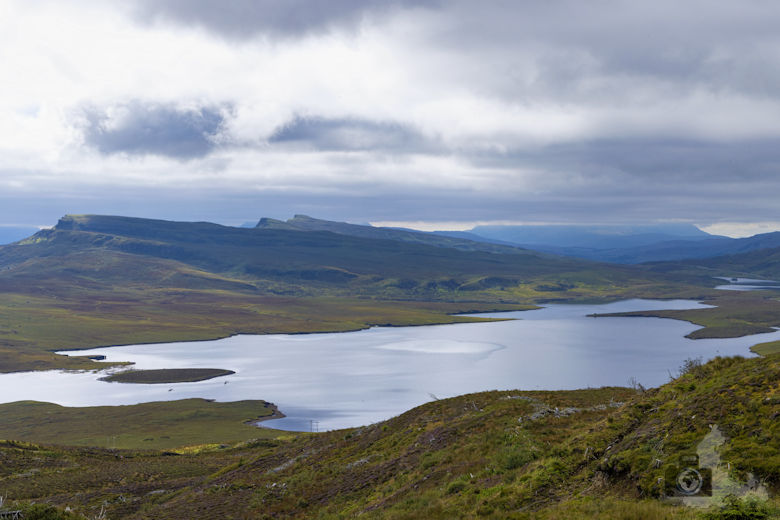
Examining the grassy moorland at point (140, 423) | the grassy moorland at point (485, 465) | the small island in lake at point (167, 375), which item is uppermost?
the grassy moorland at point (485, 465)

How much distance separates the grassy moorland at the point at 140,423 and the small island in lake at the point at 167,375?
27.0 m

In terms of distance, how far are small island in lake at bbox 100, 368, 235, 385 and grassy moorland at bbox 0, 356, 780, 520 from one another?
3463 inches

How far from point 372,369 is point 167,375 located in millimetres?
47820

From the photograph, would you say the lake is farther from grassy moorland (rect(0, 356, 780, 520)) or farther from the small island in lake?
grassy moorland (rect(0, 356, 780, 520))

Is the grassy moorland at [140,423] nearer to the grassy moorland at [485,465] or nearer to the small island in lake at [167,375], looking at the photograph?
the small island in lake at [167,375]

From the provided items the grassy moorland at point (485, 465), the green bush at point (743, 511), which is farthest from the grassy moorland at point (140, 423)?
the green bush at point (743, 511)

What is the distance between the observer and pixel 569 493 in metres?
18.5

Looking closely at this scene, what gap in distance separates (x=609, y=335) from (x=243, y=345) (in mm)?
118782

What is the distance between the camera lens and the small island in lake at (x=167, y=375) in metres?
136

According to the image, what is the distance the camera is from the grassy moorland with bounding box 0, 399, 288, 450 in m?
81.2

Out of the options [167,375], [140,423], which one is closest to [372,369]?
[167,375]

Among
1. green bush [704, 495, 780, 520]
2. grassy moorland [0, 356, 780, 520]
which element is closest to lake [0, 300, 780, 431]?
grassy moorland [0, 356, 780, 520]

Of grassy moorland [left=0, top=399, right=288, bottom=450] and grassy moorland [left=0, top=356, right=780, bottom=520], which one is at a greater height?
grassy moorland [left=0, top=356, right=780, bottom=520]

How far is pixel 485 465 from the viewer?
24688mm
